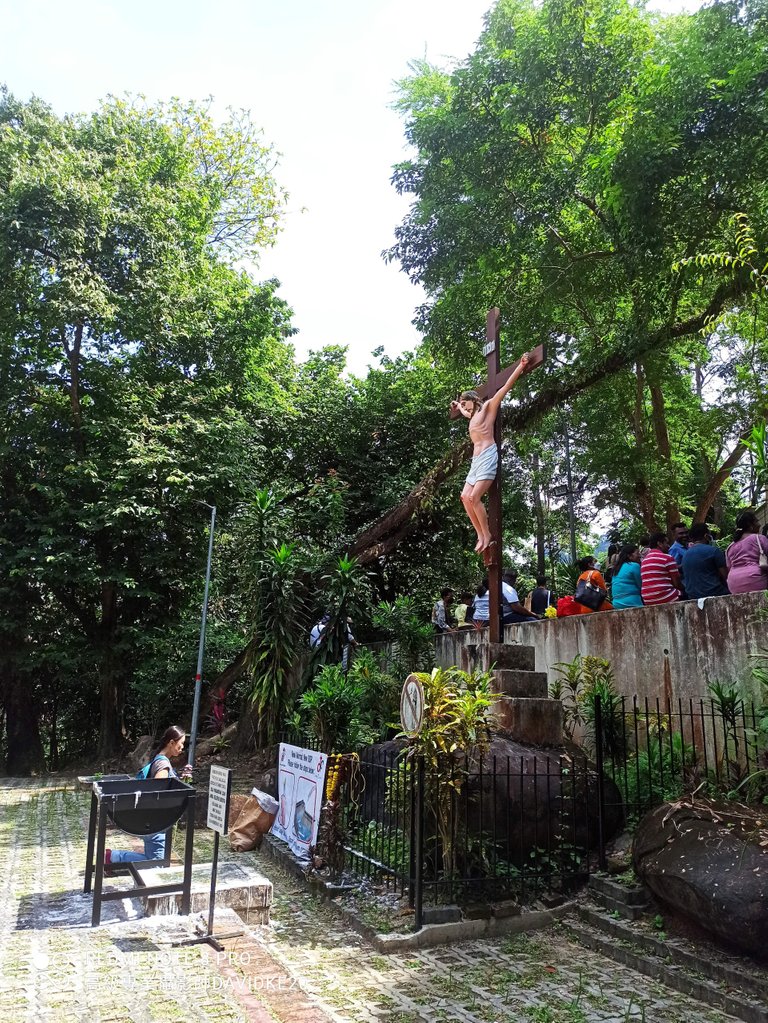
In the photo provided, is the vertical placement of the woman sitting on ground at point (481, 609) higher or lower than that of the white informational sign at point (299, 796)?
higher

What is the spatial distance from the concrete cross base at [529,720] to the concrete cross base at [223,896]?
2.84m

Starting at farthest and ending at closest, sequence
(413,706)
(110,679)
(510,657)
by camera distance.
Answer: (110,679)
(510,657)
(413,706)

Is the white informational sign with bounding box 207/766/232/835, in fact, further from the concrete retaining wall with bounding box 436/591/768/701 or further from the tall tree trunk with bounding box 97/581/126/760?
the tall tree trunk with bounding box 97/581/126/760

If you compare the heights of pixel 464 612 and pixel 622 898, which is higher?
pixel 464 612

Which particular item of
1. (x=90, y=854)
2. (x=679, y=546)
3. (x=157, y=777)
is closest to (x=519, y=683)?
(x=679, y=546)

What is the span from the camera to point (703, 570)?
28.2 ft

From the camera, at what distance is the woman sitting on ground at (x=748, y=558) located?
7965mm

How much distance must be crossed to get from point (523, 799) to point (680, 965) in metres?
1.98

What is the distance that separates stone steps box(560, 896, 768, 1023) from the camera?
16.2ft

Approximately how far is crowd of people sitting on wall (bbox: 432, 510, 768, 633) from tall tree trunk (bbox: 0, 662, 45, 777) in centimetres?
1315

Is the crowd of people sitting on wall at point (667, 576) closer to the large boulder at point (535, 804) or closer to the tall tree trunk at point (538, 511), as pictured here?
the large boulder at point (535, 804)

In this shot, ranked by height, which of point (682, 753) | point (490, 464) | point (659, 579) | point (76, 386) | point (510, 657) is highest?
point (76, 386)

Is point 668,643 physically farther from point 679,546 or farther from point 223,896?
point 223,896

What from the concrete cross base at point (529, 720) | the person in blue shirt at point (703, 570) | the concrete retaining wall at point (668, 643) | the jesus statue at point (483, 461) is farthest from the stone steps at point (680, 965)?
the jesus statue at point (483, 461)
